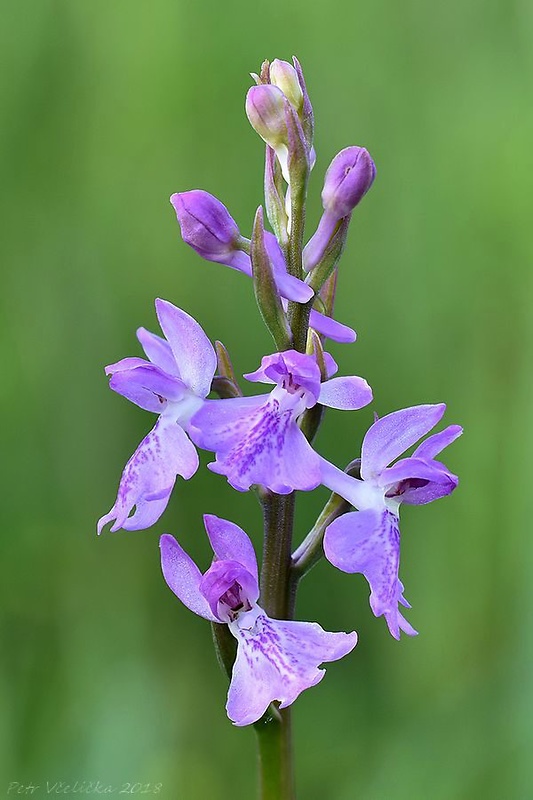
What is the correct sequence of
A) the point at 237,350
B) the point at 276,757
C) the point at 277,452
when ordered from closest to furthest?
the point at 277,452 → the point at 276,757 → the point at 237,350

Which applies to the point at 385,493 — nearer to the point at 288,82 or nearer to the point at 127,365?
the point at 127,365

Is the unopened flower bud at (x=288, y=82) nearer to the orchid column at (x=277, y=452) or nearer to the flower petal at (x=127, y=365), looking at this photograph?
the orchid column at (x=277, y=452)

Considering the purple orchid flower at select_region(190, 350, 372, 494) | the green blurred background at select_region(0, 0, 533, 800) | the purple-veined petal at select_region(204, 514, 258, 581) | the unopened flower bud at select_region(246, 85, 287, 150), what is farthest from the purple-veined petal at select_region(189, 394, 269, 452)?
the green blurred background at select_region(0, 0, 533, 800)

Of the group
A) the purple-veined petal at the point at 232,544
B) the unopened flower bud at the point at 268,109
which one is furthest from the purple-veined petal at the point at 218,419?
the unopened flower bud at the point at 268,109

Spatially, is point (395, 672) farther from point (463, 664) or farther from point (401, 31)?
point (401, 31)

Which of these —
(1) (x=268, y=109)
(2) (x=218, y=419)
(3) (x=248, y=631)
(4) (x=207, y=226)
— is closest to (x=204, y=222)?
(4) (x=207, y=226)
